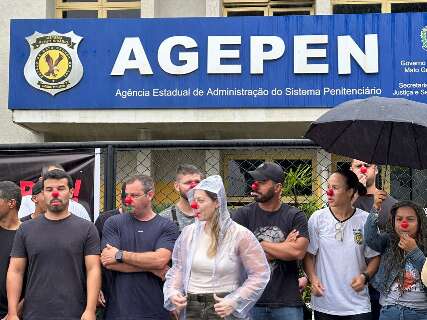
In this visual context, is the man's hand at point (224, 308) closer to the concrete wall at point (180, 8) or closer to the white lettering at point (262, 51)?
the white lettering at point (262, 51)

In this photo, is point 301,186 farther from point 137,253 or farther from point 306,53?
point 137,253

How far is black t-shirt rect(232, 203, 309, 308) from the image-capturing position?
4.83m

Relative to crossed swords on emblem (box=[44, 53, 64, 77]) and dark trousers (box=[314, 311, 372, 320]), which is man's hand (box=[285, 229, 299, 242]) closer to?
dark trousers (box=[314, 311, 372, 320])

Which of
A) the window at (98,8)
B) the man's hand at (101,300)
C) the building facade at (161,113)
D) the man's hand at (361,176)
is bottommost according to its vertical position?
the man's hand at (101,300)

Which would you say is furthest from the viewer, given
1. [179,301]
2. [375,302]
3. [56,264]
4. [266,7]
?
[266,7]

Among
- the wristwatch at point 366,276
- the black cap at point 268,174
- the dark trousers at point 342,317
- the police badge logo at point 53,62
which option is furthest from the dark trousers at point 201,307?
the police badge logo at point 53,62

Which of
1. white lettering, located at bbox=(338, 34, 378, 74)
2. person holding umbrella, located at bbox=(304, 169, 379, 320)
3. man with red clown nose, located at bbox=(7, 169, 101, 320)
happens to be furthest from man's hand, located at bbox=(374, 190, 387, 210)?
white lettering, located at bbox=(338, 34, 378, 74)

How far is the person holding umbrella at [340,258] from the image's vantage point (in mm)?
4879

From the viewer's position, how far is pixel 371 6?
13.9 meters

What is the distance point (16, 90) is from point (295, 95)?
Answer: 511cm

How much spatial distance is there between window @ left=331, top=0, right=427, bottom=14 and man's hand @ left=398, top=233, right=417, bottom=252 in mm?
9835

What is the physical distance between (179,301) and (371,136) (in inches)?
71.6

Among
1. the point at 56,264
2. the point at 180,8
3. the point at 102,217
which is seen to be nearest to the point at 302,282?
the point at 102,217

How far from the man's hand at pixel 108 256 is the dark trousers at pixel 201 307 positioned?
0.65 metres
